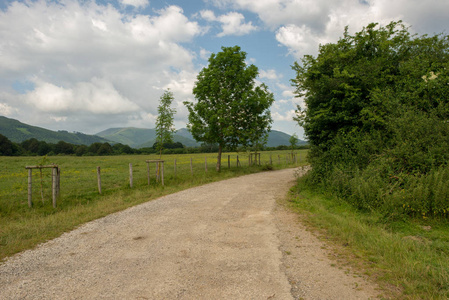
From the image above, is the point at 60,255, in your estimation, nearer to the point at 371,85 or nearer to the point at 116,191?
the point at 116,191

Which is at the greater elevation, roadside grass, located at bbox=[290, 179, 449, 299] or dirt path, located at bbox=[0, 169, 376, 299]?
roadside grass, located at bbox=[290, 179, 449, 299]

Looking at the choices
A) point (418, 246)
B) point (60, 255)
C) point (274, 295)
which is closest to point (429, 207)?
point (418, 246)

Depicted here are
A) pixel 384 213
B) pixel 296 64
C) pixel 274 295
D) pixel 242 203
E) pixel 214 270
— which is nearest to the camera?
pixel 274 295

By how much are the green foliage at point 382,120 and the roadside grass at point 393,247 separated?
1.90 feet

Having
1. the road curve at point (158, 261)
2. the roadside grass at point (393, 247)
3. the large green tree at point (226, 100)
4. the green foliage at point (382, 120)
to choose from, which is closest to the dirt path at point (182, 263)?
the road curve at point (158, 261)

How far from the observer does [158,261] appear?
197 inches

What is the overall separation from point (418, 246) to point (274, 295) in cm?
399

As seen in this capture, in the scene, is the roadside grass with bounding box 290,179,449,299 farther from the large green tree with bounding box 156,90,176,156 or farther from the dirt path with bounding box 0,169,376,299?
the large green tree with bounding box 156,90,176,156

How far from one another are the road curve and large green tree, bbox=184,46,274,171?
13.9 metres

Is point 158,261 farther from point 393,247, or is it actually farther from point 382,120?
point 382,120

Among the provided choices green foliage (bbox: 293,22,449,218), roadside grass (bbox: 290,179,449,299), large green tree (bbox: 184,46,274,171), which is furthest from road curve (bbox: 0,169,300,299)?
large green tree (bbox: 184,46,274,171)

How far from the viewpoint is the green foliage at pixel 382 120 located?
8016 mm

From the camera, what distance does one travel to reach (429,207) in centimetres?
742

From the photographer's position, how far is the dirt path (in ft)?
12.7
